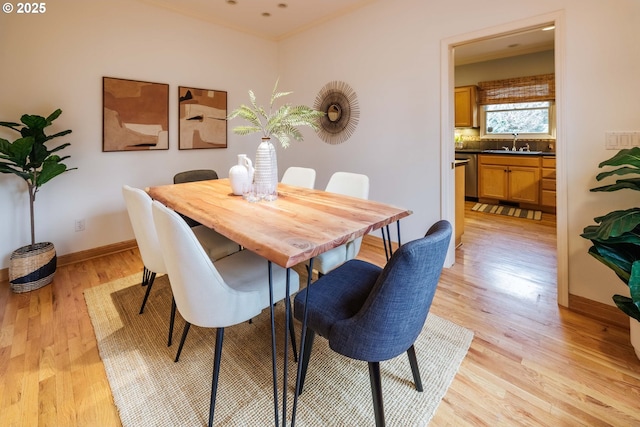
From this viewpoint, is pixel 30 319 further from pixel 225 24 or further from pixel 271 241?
pixel 225 24

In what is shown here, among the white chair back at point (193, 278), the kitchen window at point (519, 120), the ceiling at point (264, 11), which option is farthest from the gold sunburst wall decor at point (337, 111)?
the kitchen window at point (519, 120)

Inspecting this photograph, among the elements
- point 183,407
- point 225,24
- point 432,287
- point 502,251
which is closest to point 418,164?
point 502,251

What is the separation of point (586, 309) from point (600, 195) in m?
0.77

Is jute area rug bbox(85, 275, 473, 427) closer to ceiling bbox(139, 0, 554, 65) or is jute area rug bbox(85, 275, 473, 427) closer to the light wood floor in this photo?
the light wood floor

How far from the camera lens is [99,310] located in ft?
7.27

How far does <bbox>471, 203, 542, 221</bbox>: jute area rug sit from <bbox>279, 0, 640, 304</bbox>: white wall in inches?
99.5

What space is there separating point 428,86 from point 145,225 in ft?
8.35

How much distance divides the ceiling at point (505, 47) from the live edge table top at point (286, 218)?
12.2ft

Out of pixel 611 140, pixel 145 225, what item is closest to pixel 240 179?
pixel 145 225

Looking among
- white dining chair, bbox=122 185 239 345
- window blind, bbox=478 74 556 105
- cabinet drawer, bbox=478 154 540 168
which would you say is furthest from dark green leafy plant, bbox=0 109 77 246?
window blind, bbox=478 74 556 105

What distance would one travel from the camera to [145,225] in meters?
1.70

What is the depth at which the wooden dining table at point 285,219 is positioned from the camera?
1.16 metres

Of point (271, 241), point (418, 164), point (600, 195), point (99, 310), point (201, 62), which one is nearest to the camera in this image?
point (271, 241)

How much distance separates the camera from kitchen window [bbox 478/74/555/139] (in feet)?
16.7
